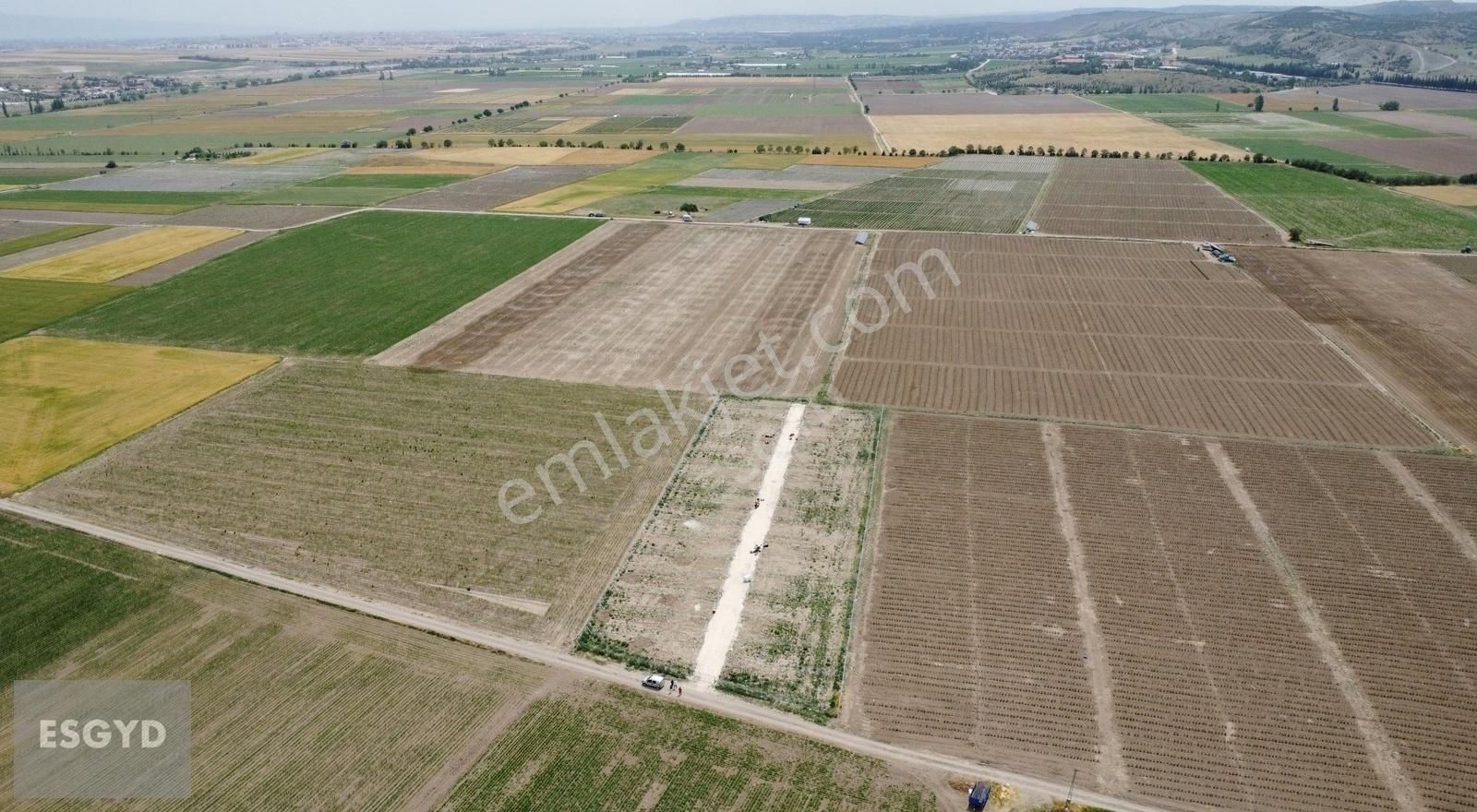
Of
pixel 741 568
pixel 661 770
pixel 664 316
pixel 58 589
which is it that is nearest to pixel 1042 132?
pixel 664 316

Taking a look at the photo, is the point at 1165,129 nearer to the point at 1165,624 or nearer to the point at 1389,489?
the point at 1389,489

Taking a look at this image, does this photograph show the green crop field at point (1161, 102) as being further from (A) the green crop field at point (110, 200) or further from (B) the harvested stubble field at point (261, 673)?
(B) the harvested stubble field at point (261, 673)

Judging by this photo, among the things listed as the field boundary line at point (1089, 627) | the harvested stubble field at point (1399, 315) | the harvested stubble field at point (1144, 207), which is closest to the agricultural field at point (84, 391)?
the field boundary line at point (1089, 627)

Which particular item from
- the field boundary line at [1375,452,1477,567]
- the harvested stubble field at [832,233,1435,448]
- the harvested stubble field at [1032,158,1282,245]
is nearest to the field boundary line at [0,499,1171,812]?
the field boundary line at [1375,452,1477,567]

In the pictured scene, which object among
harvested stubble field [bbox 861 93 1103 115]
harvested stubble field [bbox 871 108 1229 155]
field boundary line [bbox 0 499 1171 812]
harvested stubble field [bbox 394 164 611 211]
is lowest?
field boundary line [bbox 0 499 1171 812]

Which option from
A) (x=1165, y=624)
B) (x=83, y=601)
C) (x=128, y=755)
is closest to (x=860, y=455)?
(x=1165, y=624)

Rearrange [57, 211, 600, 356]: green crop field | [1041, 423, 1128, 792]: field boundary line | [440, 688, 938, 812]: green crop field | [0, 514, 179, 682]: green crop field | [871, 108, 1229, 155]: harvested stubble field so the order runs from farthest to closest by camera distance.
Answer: [871, 108, 1229, 155]: harvested stubble field → [57, 211, 600, 356]: green crop field → [0, 514, 179, 682]: green crop field → [1041, 423, 1128, 792]: field boundary line → [440, 688, 938, 812]: green crop field

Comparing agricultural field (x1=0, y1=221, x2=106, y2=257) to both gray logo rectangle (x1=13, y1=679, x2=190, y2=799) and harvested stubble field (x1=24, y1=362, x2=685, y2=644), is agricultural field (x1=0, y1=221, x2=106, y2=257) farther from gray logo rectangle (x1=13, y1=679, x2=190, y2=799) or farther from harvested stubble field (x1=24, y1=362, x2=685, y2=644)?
gray logo rectangle (x1=13, y1=679, x2=190, y2=799)
